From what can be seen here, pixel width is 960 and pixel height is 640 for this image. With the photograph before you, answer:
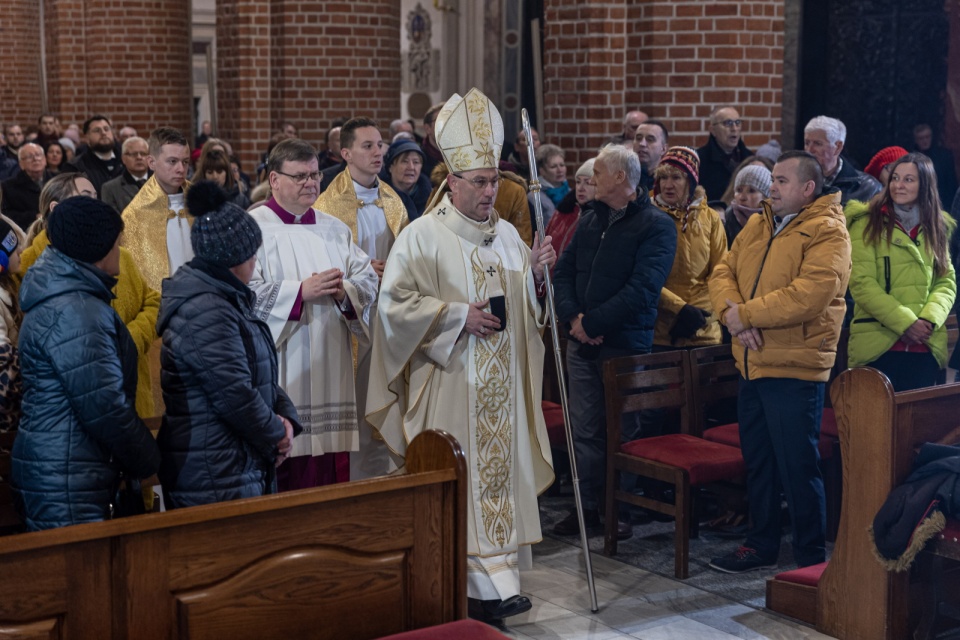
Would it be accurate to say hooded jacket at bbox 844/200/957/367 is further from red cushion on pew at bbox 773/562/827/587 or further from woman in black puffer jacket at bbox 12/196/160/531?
woman in black puffer jacket at bbox 12/196/160/531

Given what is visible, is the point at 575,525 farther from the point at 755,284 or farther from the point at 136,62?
the point at 136,62

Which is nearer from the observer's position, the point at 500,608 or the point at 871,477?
the point at 871,477

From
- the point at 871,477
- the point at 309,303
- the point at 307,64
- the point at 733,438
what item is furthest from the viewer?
the point at 307,64

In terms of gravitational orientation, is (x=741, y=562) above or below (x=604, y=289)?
below

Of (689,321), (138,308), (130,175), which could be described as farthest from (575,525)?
(130,175)

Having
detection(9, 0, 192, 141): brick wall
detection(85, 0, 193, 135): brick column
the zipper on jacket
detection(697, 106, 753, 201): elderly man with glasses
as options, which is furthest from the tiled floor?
detection(9, 0, 192, 141): brick wall

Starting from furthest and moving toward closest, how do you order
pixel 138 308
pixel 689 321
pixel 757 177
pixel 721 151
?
pixel 721 151 < pixel 757 177 < pixel 689 321 < pixel 138 308

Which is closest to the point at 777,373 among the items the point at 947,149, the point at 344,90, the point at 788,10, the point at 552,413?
the point at 552,413

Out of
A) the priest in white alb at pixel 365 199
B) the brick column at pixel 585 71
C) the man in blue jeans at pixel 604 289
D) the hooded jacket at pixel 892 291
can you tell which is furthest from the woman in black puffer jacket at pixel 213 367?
the brick column at pixel 585 71

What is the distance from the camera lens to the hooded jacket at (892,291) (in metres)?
5.67

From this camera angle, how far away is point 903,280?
5.70 m

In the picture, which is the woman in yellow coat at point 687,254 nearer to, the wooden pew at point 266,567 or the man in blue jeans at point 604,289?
the man in blue jeans at point 604,289

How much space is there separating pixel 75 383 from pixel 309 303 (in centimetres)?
167

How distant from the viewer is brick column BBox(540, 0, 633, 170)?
805 cm
